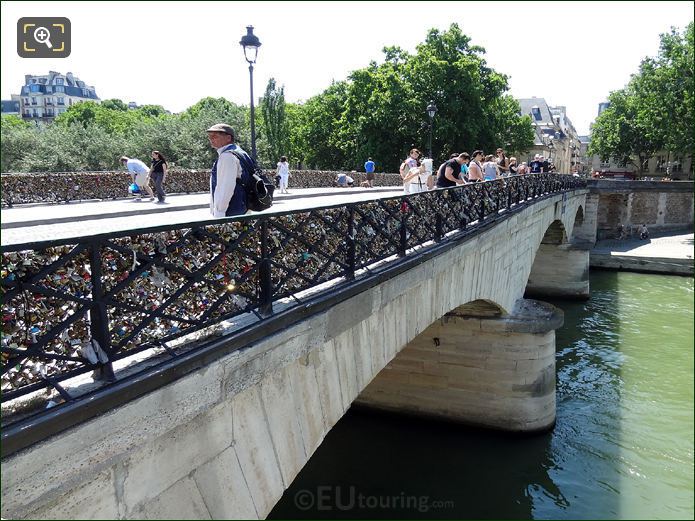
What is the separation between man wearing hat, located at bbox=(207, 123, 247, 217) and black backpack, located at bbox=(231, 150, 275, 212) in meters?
0.04

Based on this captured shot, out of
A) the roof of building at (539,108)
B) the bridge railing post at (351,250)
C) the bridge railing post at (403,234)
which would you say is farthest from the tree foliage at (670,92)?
the roof of building at (539,108)

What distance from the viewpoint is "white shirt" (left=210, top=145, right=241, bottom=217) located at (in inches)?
174

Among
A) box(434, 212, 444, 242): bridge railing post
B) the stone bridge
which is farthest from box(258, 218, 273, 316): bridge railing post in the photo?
box(434, 212, 444, 242): bridge railing post

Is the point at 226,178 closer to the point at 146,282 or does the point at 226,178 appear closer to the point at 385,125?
the point at 146,282

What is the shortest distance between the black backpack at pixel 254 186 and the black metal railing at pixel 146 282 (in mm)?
A: 380

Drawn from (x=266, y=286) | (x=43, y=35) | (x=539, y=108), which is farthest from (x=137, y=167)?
(x=539, y=108)

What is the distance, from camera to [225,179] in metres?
4.44

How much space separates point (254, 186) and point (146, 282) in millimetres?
1636

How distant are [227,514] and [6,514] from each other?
4.87 ft

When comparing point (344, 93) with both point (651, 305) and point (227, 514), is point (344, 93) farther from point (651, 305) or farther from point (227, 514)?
point (227, 514)

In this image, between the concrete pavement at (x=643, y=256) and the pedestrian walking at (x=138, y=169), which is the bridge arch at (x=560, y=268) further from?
the pedestrian walking at (x=138, y=169)

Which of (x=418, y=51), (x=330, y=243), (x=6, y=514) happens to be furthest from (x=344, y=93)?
(x=6, y=514)

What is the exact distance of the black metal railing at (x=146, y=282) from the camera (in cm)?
263

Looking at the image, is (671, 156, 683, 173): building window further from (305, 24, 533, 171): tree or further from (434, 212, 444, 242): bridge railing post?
(434, 212, 444, 242): bridge railing post
